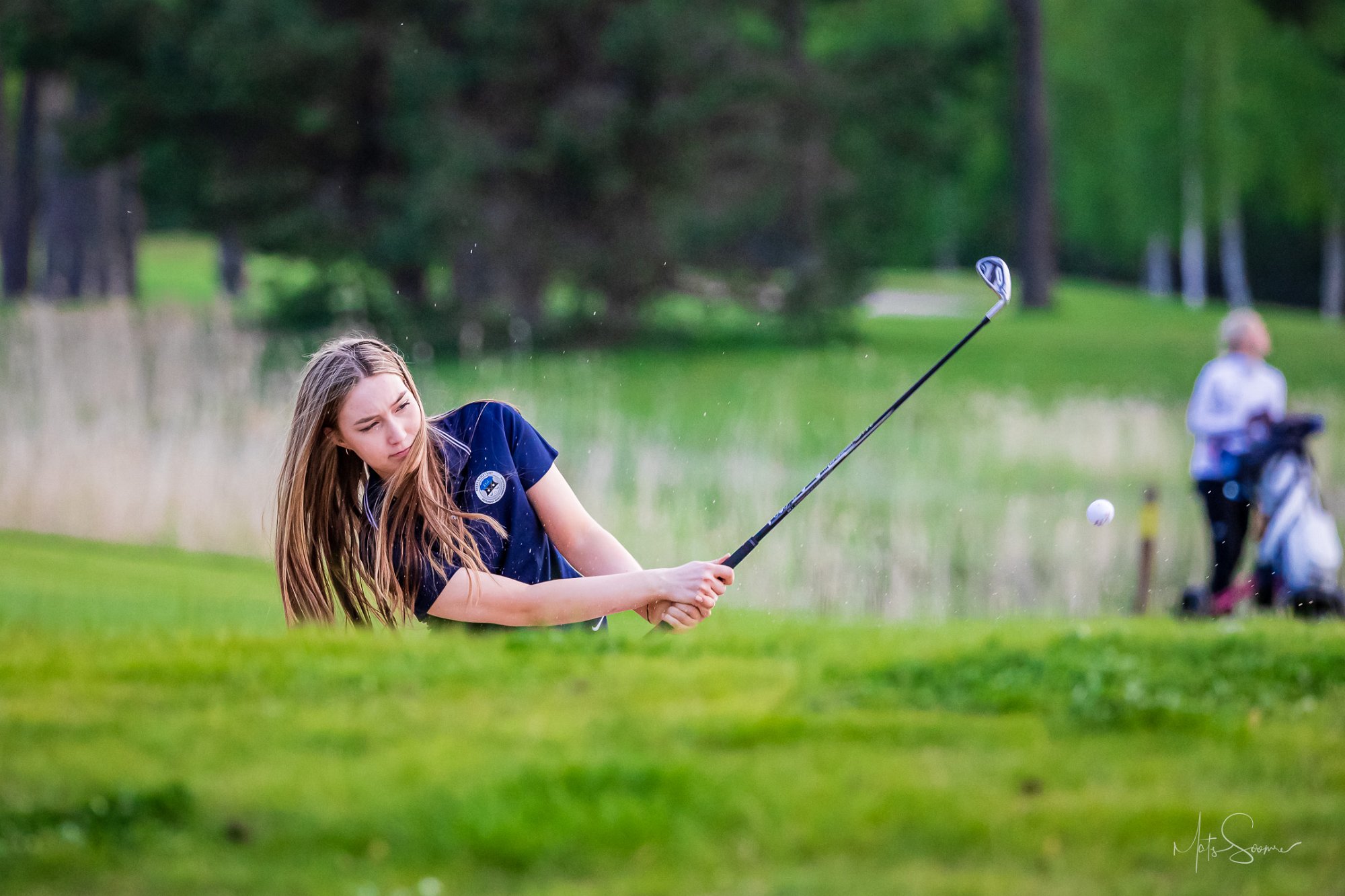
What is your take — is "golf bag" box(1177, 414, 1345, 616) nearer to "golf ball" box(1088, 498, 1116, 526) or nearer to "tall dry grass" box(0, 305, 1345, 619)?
"tall dry grass" box(0, 305, 1345, 619)

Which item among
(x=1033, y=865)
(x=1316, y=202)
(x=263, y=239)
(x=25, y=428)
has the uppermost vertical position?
(x=1316, y=202)

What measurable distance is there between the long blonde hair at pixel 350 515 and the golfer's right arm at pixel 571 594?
0.07 meters

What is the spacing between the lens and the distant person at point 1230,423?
7598mm

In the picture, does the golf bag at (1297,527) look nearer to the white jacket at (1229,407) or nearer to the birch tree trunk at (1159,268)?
the white jacket at (1229,407)

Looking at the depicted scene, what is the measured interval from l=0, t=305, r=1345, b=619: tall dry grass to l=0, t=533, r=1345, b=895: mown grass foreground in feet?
5.89

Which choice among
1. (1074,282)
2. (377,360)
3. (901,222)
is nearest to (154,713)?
(377,360)

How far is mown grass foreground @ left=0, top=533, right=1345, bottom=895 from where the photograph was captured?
8.83ft

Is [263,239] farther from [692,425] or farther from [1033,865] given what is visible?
[1033,865]

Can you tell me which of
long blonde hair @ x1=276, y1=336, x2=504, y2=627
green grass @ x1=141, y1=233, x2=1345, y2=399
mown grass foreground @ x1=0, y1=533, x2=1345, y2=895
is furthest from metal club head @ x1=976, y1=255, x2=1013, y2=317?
green grass @ x1=141, y1=233, x2=1345, y2=399

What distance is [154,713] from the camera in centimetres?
349

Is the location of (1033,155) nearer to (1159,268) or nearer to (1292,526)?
(1292,526)

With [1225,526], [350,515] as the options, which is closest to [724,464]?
[1225,526]

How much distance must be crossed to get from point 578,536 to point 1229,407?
4.79m

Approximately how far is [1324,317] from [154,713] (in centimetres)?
3258
